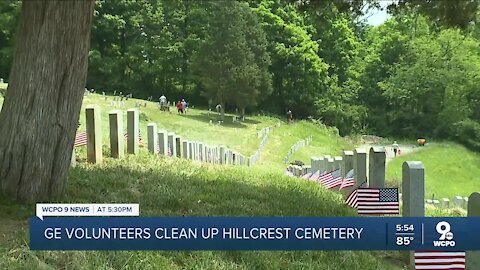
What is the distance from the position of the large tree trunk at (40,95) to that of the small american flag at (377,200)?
3301 mm

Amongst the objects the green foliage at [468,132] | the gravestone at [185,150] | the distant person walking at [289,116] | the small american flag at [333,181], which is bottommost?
the green foliage at [468,132]

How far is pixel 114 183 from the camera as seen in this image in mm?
7406

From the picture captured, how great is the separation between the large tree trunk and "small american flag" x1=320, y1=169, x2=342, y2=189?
→ 5.41 meters

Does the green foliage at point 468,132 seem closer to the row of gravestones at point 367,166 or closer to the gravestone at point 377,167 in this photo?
the row of gravestones at point 367,166

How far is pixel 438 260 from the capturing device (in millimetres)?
4664

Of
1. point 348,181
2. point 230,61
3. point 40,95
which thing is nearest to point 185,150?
point 348,181

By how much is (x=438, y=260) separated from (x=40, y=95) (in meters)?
3.79

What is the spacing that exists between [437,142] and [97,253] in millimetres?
59213

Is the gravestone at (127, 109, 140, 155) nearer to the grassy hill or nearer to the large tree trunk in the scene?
the grassy hill

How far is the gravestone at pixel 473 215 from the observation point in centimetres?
464

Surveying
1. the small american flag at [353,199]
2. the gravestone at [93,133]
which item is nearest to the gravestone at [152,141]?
the gravestone at [93,133]

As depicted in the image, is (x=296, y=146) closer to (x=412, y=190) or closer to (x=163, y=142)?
(x=163, y=142)

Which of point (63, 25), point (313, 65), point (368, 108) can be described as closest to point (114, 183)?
point (63, 25)

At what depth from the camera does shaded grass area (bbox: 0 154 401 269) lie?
4.47 metres
